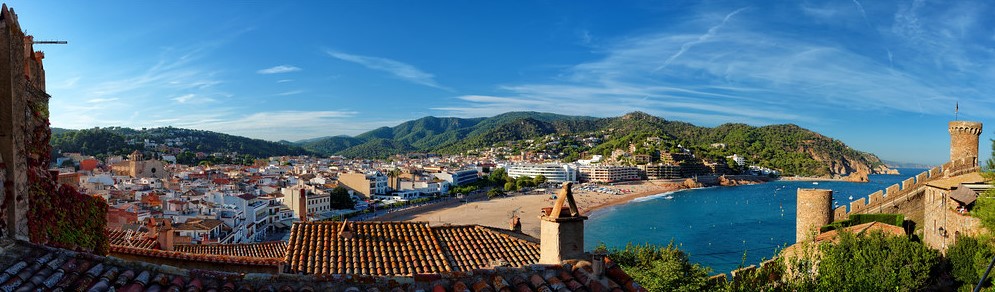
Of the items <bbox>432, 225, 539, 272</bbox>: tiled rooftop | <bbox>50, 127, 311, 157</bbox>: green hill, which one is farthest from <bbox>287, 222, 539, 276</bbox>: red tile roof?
<bbox>50, 127, 311, 157</bbox>: green hill

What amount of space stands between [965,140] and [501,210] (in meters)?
35.7

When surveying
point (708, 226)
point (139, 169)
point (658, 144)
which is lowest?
point (708, 226)

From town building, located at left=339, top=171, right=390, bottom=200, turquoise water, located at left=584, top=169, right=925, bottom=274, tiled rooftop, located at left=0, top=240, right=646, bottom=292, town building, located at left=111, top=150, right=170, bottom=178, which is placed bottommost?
turquoise water, located at left=584, top=169, right=925, bottom=274

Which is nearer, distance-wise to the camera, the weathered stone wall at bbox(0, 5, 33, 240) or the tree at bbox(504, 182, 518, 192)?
the weathered stone wall at bbox(0, 5, 33, 240)

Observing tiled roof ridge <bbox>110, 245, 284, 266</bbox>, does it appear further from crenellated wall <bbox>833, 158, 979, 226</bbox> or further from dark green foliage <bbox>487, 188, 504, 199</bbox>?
dark green foliage <bbox>487, 188, 504, 199</bbox>

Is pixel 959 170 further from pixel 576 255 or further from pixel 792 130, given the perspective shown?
pixel 792 130

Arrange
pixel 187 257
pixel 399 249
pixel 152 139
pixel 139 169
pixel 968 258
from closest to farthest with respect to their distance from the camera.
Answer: pixel 187 257, pixel 399 249, pixel 968 258, pixel 139 169, pixel 152 139

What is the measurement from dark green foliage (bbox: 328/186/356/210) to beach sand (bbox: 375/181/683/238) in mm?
4934

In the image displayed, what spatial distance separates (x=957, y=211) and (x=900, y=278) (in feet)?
9.27

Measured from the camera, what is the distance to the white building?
3516 inches

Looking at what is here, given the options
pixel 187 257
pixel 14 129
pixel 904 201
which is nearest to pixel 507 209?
pixel 904 201

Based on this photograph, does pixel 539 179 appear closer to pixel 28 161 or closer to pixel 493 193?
pixel 493 193

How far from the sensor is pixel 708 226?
42.0m

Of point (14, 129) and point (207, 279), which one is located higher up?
point (14, 129)
